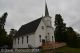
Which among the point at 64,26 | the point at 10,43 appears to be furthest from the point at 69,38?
the point at 10,43

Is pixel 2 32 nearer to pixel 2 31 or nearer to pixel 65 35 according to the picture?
pixel 2 31

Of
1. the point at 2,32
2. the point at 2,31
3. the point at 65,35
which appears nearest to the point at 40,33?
the point at 65,35

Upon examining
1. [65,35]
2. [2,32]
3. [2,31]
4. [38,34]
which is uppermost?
[2,31]

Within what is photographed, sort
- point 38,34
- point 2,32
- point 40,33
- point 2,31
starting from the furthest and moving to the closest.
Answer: point 2,31, point 2,32, point 40,33, point 38,34

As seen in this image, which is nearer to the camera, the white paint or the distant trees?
the white paint

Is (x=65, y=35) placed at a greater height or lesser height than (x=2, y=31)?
lesser

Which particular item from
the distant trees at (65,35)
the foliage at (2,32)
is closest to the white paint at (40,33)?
the distant trees at (65,35)

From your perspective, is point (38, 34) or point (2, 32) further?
point (2, 32)

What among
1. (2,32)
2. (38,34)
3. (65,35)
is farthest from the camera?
(2,32)

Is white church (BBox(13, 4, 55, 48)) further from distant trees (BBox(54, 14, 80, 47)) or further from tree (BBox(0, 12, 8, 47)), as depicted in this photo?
tree (BBox(0, 12, 8, 47))

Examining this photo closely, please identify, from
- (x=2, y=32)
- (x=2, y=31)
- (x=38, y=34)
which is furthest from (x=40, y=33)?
(x=2, y=31)

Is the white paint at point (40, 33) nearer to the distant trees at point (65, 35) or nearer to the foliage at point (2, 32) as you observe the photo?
the distant trees at point (65, 35)

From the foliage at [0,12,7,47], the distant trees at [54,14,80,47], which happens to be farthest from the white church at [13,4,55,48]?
the foliage at [0,12,7,47]

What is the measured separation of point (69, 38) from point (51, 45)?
9.81 meters
